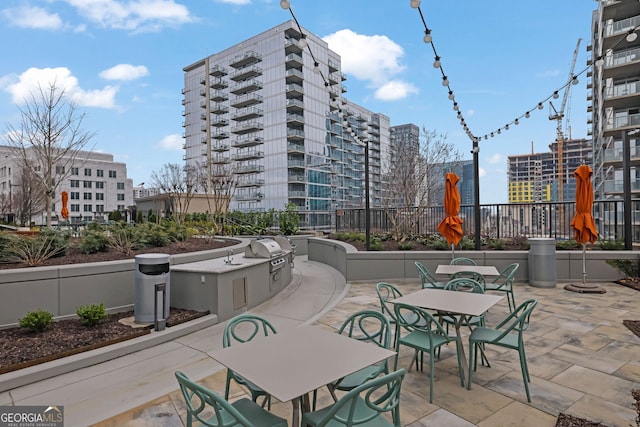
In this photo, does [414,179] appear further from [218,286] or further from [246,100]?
[246,100]

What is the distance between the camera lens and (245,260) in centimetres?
792

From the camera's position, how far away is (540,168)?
78.3 meters

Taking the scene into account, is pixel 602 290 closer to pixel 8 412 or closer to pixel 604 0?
pixel 604 0

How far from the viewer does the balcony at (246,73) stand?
54.5 meters

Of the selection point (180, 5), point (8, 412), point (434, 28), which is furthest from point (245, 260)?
point (180, 5)

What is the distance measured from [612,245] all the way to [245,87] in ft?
177

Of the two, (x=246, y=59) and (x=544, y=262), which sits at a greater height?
(x=246, y=59)

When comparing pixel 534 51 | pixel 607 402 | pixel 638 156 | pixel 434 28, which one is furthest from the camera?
pixel 638 156

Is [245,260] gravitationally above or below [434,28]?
below

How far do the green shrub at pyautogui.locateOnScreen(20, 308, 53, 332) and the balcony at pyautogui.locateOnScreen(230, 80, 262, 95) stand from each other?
53648 millimetres

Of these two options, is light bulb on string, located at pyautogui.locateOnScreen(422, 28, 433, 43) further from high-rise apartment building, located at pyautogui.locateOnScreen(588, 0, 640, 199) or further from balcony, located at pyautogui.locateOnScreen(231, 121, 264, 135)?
balcony, located at pyautogui.locateOnScreen(231, 121, 264, 135)

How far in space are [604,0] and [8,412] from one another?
10898 millimetres

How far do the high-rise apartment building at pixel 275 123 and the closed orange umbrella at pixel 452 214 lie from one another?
36.3 meters

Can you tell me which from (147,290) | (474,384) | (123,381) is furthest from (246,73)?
(474,384)
